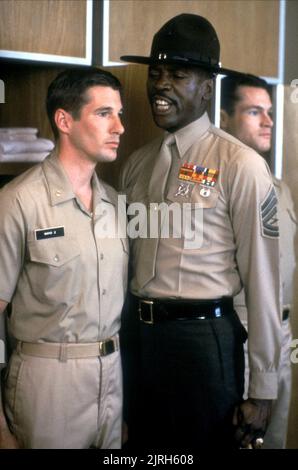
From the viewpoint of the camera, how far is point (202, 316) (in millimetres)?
1384

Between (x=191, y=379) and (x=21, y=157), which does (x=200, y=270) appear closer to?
(x=191, y=379)

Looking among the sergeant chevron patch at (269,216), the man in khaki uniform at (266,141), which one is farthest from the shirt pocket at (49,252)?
the man in khaki uniform at (266,141)

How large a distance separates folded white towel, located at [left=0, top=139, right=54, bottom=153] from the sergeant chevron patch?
638 millimetres

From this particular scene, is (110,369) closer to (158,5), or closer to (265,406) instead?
(265,406)

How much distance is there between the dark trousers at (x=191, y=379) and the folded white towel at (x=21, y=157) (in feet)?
1.77

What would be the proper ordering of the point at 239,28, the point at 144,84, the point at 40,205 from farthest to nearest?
the point at 239,28 < the point at 144,84 < the point at 40,205

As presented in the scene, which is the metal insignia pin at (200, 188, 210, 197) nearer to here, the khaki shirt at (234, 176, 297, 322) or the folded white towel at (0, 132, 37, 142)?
the khaki shirt at (234, 176, 297, 322)

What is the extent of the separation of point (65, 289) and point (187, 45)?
0.60m

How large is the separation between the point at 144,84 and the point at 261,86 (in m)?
0.42

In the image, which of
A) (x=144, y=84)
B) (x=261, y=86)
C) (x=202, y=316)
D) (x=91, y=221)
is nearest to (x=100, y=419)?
(x=202, y=316)

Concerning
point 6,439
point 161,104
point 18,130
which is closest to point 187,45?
point 161,104

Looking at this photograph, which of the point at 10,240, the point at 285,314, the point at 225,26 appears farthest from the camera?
the point at 225,26

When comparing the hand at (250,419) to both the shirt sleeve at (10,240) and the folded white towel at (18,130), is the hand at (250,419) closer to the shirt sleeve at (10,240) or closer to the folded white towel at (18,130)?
the shirt sleeve at (10,240)

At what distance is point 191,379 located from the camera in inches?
55.1
